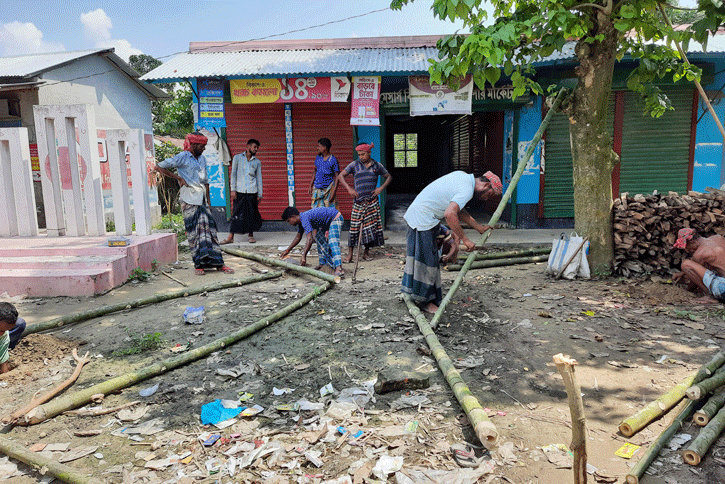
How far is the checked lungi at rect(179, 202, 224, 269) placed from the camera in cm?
691

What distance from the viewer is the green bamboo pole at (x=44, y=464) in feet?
8.14

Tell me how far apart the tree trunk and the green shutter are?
14.9 ft

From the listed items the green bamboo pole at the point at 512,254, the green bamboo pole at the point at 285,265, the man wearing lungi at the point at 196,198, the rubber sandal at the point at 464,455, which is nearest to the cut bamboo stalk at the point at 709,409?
the rubber sandal at the point at 464,455

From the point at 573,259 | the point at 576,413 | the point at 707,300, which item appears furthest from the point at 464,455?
the point at 573,259

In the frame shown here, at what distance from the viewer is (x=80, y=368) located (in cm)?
386

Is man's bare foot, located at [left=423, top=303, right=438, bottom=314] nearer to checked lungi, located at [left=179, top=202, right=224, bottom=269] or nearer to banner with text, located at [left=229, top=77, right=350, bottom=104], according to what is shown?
checked lungi, located at [left=179, top=202, right=224, bottom=269]

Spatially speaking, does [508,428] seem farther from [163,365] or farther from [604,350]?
Result: [163,365]

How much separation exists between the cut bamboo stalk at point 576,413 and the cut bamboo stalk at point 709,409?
121 centimetres

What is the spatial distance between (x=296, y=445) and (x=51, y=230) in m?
6.69

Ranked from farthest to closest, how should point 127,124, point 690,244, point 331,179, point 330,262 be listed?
point 127,124 < point 331,179 < point 330,262 < point 690,244

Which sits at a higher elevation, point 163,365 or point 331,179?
point 331,179

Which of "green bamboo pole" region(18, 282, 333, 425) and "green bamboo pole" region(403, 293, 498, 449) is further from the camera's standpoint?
"green bamboo pole" region(18, 282, 333, 425)

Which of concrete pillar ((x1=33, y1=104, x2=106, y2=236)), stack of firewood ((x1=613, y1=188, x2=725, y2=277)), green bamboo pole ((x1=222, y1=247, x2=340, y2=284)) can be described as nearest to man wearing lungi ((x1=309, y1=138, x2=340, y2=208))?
green bamboo pole ((x1=222, y1=247, x2=340, y2=284))

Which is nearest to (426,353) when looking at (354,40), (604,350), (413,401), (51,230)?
(413,401)
